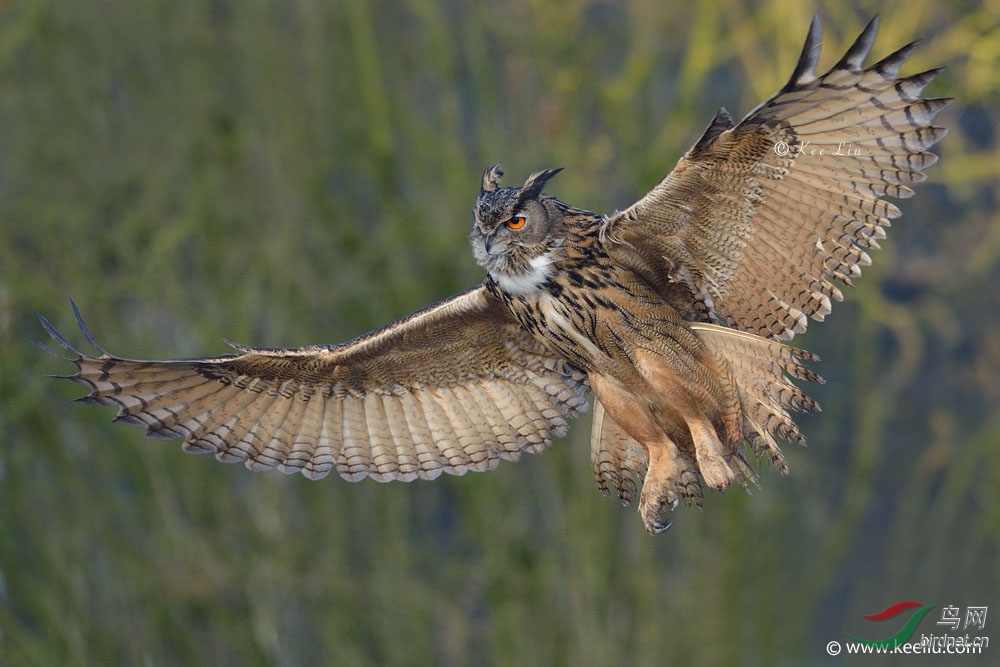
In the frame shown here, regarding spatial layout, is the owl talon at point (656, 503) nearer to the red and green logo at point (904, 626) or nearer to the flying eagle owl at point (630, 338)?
the flying eagle owl at point (630, 338)

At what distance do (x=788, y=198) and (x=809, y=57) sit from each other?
56 centimetres

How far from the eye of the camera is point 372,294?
7.65m

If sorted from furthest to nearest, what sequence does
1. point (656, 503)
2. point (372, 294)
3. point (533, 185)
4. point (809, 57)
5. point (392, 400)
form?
point (372, 294) < point (392, 400) < point (656, 503) < point (533, 185) < point (809, 57)

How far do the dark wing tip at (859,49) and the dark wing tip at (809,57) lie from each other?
0.08 metres

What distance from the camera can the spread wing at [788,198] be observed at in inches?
129

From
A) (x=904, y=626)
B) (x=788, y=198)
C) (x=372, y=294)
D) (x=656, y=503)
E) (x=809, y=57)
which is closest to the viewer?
(x=809, y=57)

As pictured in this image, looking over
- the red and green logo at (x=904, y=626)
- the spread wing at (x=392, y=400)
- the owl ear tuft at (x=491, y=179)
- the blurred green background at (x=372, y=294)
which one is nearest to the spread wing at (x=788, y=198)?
the owl ear tuft at (x=491, y=179)

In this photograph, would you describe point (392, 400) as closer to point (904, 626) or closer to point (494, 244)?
point (494, 244)

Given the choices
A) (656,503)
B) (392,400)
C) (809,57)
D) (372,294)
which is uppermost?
(372,294)

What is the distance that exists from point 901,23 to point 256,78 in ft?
12.3

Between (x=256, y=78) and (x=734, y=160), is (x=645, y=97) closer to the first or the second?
(x=256, y=78)

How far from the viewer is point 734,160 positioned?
3471mm

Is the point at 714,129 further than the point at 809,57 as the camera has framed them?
Yes

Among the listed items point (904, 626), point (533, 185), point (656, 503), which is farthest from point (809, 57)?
point (904, 626)
